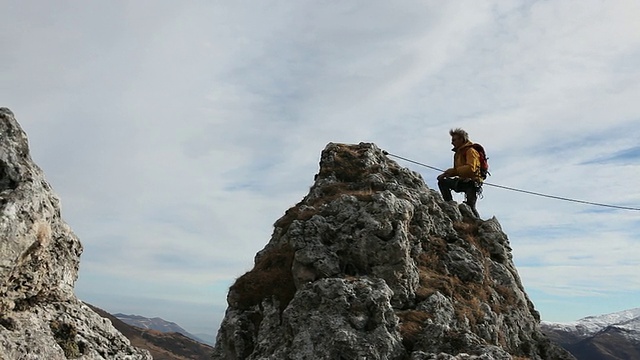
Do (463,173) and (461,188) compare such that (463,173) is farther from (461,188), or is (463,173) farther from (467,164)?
(461,188)

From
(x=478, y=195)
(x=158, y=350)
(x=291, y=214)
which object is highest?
(x=478, y=195)

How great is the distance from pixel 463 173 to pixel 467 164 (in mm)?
534

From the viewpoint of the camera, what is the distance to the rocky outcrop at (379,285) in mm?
16125

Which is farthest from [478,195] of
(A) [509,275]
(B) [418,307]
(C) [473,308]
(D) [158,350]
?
(D) [158,350]

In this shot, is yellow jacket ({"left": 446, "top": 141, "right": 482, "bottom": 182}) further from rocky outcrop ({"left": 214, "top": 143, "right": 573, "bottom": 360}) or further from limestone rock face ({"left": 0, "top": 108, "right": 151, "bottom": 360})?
limestone rock face ({"left": 0, "top": 108, "right": 151, "bottom": 360})

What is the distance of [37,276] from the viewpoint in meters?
6.63

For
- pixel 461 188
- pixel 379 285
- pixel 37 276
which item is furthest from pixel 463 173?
pixel 37 276

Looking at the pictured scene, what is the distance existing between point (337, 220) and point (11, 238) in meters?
15.5

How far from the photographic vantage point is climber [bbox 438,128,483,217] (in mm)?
25703

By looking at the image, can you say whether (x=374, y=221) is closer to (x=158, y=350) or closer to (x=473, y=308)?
(x=473, y=308)

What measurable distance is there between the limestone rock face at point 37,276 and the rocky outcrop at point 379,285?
978 centimetres

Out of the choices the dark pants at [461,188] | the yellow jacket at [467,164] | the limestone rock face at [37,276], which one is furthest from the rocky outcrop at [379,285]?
the limestone rock face at [37,276]

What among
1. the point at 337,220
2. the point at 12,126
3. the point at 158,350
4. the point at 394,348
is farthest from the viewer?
the point at 158,350

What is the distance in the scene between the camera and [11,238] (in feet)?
19.1
